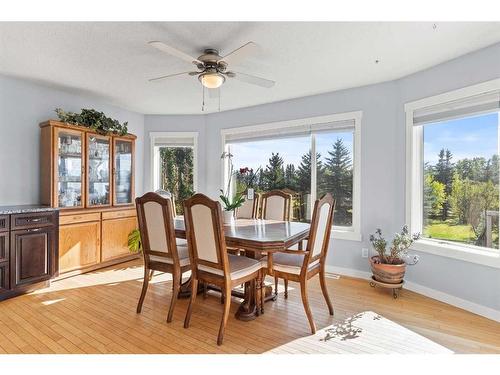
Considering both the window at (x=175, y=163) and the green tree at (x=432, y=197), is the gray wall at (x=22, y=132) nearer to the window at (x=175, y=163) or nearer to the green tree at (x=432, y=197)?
the window at (x=175, y=163)

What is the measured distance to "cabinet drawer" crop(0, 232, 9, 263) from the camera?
278 cm

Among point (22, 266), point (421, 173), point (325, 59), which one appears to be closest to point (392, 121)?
point (421, 173)

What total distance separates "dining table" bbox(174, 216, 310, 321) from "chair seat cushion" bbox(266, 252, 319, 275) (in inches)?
5.6

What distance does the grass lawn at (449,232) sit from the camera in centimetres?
284

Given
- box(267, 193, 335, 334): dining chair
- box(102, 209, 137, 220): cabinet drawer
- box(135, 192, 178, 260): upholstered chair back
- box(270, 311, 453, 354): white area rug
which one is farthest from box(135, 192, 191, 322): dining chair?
box(102, 209, 137, 220): cabinet drawer

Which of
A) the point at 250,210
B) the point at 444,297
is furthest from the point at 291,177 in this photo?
the point at 444,297

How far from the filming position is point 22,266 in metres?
2.94

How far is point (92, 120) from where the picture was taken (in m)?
3.84

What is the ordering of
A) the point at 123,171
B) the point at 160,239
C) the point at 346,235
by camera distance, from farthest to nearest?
the point at 123,171
the point at 346,235
the point at 160,239

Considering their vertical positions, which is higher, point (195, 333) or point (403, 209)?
point (403, 209)

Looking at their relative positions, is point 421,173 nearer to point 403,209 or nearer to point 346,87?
point 403,209

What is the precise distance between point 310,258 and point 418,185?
1.80 metres

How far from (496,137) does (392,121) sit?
1.01 meters

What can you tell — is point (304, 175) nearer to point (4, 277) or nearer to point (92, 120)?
point (92, 120)
